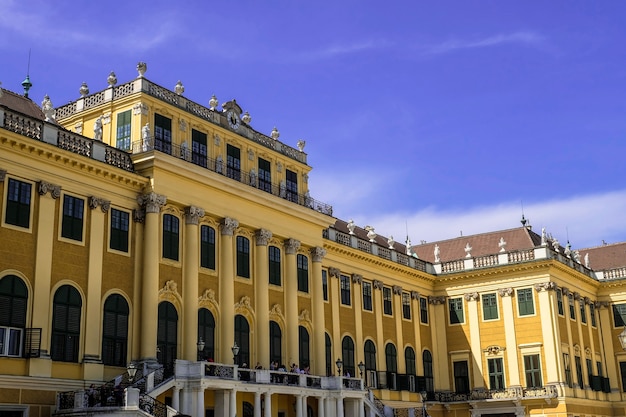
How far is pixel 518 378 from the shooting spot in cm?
5272

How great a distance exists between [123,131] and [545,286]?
98.2ft

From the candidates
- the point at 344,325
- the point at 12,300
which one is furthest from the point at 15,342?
the point at 344,325

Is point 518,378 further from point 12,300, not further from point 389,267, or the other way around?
point 12,300

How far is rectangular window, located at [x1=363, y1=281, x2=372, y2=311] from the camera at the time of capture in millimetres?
50219

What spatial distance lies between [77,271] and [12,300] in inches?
119

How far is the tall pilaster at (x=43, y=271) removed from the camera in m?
29.3

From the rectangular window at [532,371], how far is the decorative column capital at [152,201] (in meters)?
28.6

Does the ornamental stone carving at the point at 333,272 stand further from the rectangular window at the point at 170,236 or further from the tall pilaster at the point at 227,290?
the rectangular window at the point at 170,236

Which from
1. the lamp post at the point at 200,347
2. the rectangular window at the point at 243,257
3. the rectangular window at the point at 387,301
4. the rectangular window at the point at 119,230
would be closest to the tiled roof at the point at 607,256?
the rectangular window at the point at 387,301

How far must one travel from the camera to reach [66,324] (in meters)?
30.7

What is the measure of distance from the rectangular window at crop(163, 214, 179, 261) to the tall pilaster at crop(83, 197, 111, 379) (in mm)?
2997

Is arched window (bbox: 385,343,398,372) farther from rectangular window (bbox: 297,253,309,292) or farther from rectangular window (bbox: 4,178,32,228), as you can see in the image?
rectangular window (bbox: 4,178,32,228)

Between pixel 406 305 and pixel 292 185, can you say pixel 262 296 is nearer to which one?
pixel 292 185

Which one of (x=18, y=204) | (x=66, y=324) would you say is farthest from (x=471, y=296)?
(x=18, y=204)
